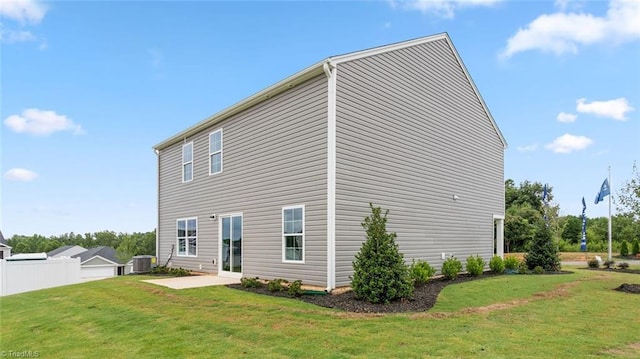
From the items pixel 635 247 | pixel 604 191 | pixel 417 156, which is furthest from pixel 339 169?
pixel 635 247

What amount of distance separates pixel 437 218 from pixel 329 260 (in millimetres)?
5220

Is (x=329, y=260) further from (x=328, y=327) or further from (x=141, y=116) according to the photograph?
(x=141, y=116)

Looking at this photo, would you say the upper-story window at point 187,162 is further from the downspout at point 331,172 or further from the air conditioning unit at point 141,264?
the downspout at point 331,172

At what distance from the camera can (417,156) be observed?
40.1 ft

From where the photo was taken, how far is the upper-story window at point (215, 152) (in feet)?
46.2

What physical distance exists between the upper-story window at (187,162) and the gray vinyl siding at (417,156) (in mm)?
8414

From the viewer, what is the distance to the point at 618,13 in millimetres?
13359

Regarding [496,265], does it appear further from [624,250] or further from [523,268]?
[624,250]

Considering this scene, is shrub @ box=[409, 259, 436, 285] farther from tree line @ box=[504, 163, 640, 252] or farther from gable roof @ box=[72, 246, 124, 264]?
gable roof @ box=[72, 246, 124, 264]

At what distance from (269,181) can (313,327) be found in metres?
5.85

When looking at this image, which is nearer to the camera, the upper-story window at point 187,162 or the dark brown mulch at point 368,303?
the dark brown mulch at point 368,303

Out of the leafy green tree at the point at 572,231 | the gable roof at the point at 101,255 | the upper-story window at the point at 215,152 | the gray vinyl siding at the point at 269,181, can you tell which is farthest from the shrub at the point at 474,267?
the gable roof at the point at 101,255

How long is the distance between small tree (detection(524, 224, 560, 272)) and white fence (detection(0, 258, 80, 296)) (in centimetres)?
1949

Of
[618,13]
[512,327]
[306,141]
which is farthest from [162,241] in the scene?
[618,13]
